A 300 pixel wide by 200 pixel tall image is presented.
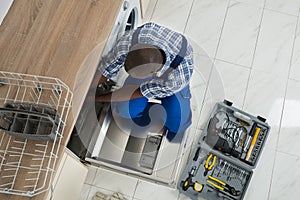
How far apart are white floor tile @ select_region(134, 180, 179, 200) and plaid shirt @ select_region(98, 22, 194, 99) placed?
2.85 ft

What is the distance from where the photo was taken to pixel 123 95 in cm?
147

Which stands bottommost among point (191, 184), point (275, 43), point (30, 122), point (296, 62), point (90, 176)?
point (90, 176)

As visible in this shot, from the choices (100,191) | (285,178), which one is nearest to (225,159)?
(285,178)

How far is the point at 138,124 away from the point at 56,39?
0.55 metres

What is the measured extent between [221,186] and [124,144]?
0.80 meters

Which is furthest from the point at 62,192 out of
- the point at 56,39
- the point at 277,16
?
the point at 277,16

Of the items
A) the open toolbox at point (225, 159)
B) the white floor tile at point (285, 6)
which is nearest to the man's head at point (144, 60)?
the open toolbox at point (225, 159)

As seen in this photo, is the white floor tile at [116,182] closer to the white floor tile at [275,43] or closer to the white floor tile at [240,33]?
the white floor tile at [240,33]

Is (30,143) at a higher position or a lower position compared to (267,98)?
lower

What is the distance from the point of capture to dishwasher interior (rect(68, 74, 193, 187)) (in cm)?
151

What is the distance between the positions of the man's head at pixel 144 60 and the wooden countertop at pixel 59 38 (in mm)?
190

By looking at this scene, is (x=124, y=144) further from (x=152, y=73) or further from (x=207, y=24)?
(x=207, y=24)

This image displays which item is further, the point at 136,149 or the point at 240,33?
the point at 240,33

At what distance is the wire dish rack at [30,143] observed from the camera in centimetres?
112
